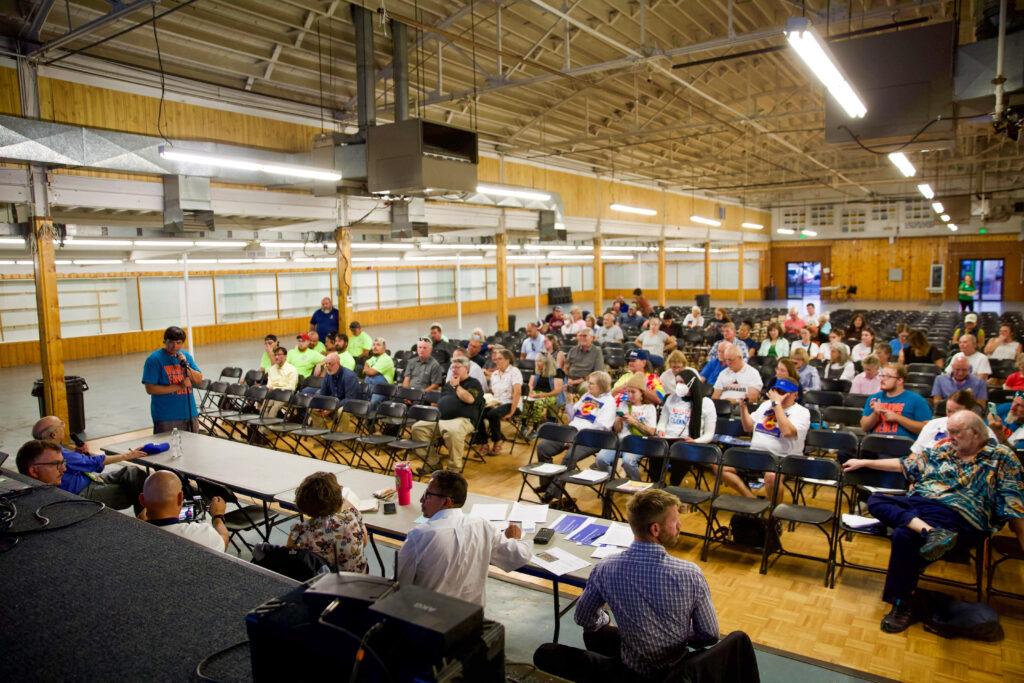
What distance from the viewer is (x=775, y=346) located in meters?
10.6

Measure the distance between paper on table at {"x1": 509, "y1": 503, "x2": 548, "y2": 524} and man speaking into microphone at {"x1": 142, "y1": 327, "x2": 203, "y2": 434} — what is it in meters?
4.42

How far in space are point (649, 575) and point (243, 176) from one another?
877cm

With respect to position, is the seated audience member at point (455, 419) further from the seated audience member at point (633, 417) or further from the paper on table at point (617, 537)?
the paper on table at point (617, 537)

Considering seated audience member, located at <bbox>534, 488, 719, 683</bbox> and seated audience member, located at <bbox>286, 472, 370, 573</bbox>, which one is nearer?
seated audience member, located at <bbox>534, 488, 719, 683</bbox>

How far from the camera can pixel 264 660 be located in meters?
1.56

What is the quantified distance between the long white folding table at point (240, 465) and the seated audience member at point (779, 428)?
143 inches

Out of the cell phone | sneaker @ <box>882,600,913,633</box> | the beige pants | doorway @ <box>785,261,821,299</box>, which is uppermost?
doorway @ <box>785,261,821,299</box>

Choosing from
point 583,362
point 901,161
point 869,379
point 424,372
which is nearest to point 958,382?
point 869,379

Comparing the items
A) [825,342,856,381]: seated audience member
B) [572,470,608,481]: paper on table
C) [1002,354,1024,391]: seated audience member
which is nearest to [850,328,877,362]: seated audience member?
[825,342,856,381]: seated audience member

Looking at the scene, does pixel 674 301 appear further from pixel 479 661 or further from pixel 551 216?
pixel 479 661

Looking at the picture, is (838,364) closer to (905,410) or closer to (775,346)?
(775,346)

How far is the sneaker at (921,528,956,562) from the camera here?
3.94m

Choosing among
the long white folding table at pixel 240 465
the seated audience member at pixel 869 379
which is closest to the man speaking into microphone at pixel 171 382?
the long white folding table at pixel 240 465

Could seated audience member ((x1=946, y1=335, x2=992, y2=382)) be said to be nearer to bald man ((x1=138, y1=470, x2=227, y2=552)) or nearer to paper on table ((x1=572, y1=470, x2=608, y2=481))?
paper on table ((x1=572, y1=470, x2=608, y2=481))
